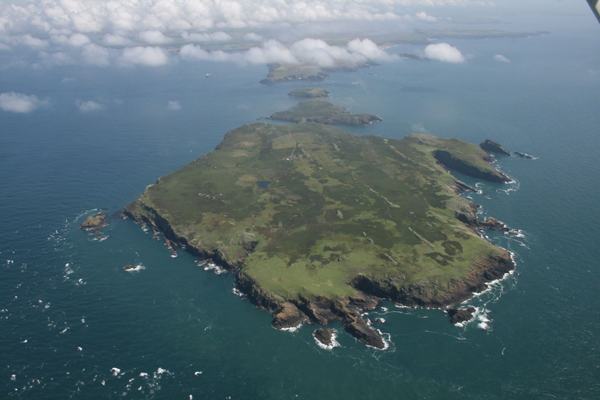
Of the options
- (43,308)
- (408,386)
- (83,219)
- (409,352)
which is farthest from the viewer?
(83,219)

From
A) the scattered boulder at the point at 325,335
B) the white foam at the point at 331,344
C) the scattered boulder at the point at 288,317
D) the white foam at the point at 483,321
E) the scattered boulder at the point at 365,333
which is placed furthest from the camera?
the scattered boulder at the point at 288,317

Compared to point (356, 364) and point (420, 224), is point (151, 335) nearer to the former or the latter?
point (356, 364)

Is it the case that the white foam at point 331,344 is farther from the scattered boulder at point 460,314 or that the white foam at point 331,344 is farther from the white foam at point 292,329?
the scattered boulder at point 460,314

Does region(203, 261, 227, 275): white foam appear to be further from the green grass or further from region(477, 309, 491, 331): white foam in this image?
region(477, 309, 491, 331): white foam

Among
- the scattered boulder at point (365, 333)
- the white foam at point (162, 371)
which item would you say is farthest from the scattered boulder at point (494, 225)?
the white foam at point (162, 371)

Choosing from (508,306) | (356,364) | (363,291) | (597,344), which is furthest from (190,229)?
(597,344)

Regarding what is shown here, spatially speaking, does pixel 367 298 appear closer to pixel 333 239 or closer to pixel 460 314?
pixel 460 314

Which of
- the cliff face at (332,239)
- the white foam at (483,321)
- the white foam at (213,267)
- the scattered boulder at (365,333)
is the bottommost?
the white foam at (213,267)
